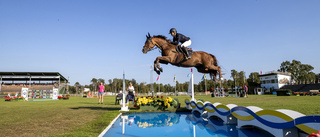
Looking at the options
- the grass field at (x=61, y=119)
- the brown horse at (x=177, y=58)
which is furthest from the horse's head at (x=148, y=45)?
the grass field at (x=61, y=119)

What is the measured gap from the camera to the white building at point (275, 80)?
208 feet

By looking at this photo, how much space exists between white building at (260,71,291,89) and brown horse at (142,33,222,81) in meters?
69.9

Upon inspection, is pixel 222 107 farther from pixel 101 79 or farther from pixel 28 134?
pixel 101 79

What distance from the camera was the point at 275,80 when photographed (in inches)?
2522

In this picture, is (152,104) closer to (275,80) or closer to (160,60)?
(160,60)

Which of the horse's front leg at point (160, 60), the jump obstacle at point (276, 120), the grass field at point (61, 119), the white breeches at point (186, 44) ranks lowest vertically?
the grass field at point (61, 119)

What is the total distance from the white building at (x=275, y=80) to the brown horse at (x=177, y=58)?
2751 inches

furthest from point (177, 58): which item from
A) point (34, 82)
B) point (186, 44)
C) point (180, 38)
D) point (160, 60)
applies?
point (34, 82)

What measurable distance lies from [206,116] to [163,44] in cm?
403

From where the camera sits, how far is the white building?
63.3 m

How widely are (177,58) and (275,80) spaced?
72003 mm

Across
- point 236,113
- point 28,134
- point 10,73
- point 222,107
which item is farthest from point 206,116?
point 10,73

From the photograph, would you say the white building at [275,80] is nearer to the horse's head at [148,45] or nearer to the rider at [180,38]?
the rider at [180,38]

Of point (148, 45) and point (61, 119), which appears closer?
point (148, 45)
